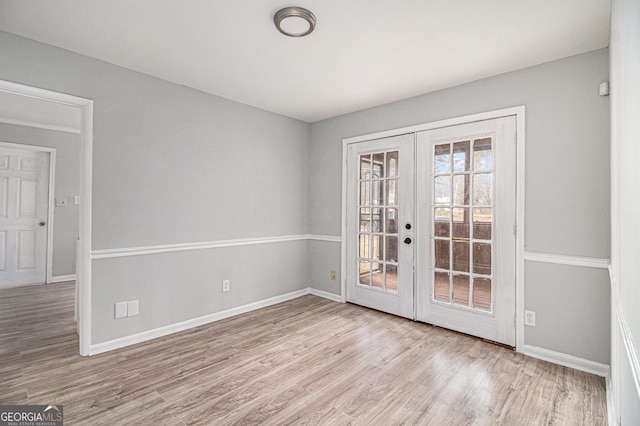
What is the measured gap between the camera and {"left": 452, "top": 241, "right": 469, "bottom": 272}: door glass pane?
3.10 metres

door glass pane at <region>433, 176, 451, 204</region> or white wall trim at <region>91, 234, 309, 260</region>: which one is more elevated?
door glass pane at <region>433, 176, 451, 204</region>

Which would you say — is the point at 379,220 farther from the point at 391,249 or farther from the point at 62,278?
the point at 62,278

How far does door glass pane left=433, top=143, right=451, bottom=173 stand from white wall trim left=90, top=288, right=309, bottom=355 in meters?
2.54

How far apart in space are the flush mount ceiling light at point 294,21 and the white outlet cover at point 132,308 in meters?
2.67

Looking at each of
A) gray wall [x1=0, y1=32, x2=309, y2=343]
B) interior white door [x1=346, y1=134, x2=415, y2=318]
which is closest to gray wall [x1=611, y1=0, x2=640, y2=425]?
interior white door [x1=346, y1=134, x2=415, y2=318]

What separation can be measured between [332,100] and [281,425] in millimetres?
3171

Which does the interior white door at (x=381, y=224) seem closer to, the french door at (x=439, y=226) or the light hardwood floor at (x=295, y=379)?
the french door at (x=439, y=226)

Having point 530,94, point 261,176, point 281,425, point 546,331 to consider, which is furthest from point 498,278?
point 261,176

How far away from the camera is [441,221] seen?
3.27 m

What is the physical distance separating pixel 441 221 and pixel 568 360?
1526 millimetres

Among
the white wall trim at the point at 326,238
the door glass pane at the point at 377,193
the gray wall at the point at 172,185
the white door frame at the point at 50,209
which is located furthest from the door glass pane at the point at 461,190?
the white door frame at the point at 50,209

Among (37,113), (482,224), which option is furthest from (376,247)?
(37,113)

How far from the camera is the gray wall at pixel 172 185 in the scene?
2682 mm

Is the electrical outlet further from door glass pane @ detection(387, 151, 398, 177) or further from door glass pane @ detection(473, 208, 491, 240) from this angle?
door glass pane @ detection(387, 151, 398, 177)
